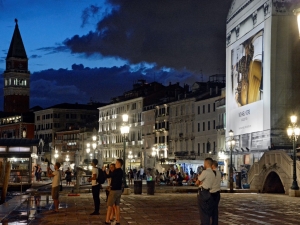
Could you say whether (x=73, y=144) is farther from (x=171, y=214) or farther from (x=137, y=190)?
(x=171, y=214)

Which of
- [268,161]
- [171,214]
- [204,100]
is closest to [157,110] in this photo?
[204,100]

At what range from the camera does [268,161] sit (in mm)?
39500

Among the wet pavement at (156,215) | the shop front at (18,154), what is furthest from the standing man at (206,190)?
the shop front at (18,154)

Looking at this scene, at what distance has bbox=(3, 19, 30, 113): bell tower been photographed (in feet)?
567

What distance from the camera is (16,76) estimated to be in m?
175

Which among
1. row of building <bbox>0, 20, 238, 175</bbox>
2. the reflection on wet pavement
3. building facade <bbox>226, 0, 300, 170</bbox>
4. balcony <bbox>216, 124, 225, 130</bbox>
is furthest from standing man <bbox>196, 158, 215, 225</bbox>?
balcony <bbox>216, 124, 225, 130</bbox>

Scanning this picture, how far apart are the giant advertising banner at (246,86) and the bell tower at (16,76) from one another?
115555 mm

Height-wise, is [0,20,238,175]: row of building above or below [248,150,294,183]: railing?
above

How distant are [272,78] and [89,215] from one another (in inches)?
1349

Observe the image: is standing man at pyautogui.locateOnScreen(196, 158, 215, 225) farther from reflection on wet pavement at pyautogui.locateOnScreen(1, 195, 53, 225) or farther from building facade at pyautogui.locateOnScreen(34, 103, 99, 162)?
building facade at pyautogui.locateOnScreen(34, 103, 99, 162)

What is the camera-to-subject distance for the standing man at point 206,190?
14.1m

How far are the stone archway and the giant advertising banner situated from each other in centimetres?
1357

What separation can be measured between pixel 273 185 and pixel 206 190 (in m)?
26.9

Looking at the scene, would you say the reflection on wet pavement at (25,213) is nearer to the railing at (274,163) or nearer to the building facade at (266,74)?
the railing at (274,163)
